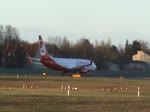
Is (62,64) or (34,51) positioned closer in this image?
(62,64)

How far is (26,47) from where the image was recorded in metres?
182

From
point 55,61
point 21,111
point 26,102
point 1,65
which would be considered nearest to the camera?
point 21,111

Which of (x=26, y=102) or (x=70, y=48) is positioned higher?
(x=70, y=48)

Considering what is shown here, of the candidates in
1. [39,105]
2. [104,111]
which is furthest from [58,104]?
[104,111]

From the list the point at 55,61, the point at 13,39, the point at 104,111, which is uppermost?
the point at 13,39

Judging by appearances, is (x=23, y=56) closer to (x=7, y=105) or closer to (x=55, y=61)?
(x=55, y=61)

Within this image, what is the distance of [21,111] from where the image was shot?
78.9 feet

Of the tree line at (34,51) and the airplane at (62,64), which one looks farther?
the tree line at (34,51)

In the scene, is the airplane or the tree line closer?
the airplane

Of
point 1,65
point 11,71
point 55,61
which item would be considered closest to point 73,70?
point 55,61

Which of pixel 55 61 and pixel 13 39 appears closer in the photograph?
pixel 55 61

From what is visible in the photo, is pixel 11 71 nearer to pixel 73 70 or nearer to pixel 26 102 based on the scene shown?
pixel 73 70

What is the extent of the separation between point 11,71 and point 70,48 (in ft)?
240

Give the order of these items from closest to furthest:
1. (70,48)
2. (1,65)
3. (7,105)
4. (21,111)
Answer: (21,111), (7,105), (1,65), (70,48)
